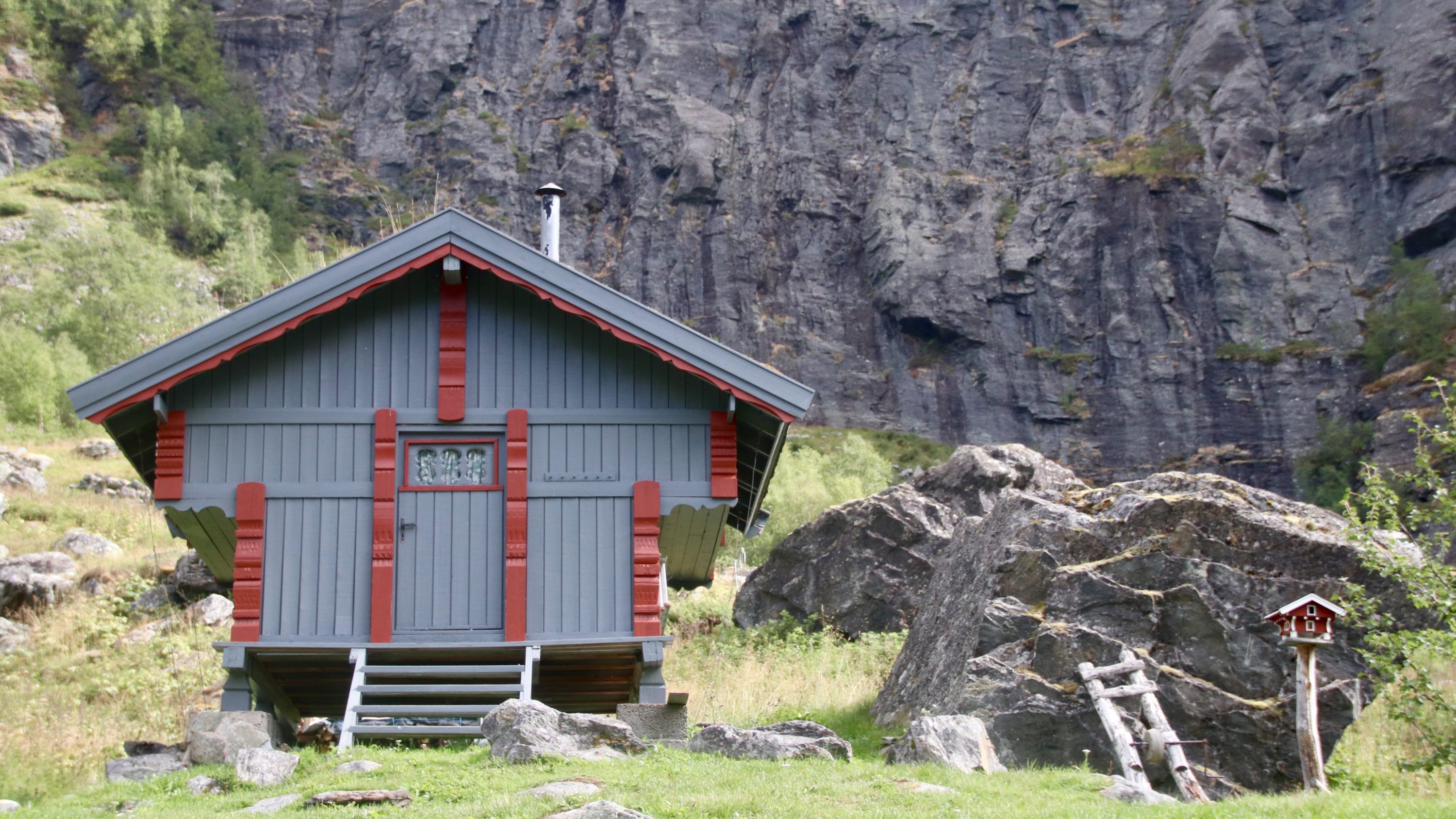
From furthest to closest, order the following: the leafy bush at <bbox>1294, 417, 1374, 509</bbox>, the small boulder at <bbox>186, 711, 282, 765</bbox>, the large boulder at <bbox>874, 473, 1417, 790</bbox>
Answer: the leafy bush at <bbox>1294, 417, 1374, 509</bbox> < the large boulder at <bbox>874, 473, 1417, 790</bbox> < the small boulder at <bbox>186, 711, 282, 765</bbox>

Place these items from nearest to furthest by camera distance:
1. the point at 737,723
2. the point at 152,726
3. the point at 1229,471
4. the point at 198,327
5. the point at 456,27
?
the point at 198,327 → the point at 737,723 → the point at 152,726 → the point at 1229,471 → the point at 456,27

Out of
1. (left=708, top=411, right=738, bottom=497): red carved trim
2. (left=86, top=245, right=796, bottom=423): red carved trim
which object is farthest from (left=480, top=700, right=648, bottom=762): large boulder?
(left=86, top=245, right=796, bottom=423): red carved trim

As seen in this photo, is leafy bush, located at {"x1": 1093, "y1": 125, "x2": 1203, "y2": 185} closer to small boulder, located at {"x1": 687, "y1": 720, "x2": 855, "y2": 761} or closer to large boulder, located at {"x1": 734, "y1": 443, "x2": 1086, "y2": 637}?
large boulder, located at {"x1": 734, "y1": 443, "x2": 1086, "y2": 637}

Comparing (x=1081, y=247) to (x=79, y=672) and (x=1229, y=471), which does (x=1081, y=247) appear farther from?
(x=79, y=672)

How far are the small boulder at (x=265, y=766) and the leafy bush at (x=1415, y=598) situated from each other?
30.0ft

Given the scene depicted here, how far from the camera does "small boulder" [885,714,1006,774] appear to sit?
405 inches

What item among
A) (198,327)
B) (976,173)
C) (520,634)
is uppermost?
(976,173)

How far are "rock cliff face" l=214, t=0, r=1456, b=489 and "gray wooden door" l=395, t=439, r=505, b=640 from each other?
62.3 meters

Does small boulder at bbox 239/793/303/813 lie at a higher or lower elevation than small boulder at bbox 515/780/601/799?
lower

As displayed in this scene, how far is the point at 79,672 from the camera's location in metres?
20.1

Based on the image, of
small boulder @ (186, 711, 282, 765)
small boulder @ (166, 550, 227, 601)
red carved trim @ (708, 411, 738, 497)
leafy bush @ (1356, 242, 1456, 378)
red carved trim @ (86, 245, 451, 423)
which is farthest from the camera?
leafy bush @ (1356, 242, 1456, 378)

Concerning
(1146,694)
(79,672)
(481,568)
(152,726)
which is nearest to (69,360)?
(79,672)

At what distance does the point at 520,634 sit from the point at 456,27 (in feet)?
291

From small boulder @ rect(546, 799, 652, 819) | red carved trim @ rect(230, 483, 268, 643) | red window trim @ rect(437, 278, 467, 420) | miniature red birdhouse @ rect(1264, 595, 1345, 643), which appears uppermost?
red window trim @ rect(437, 278, 467, 420)
